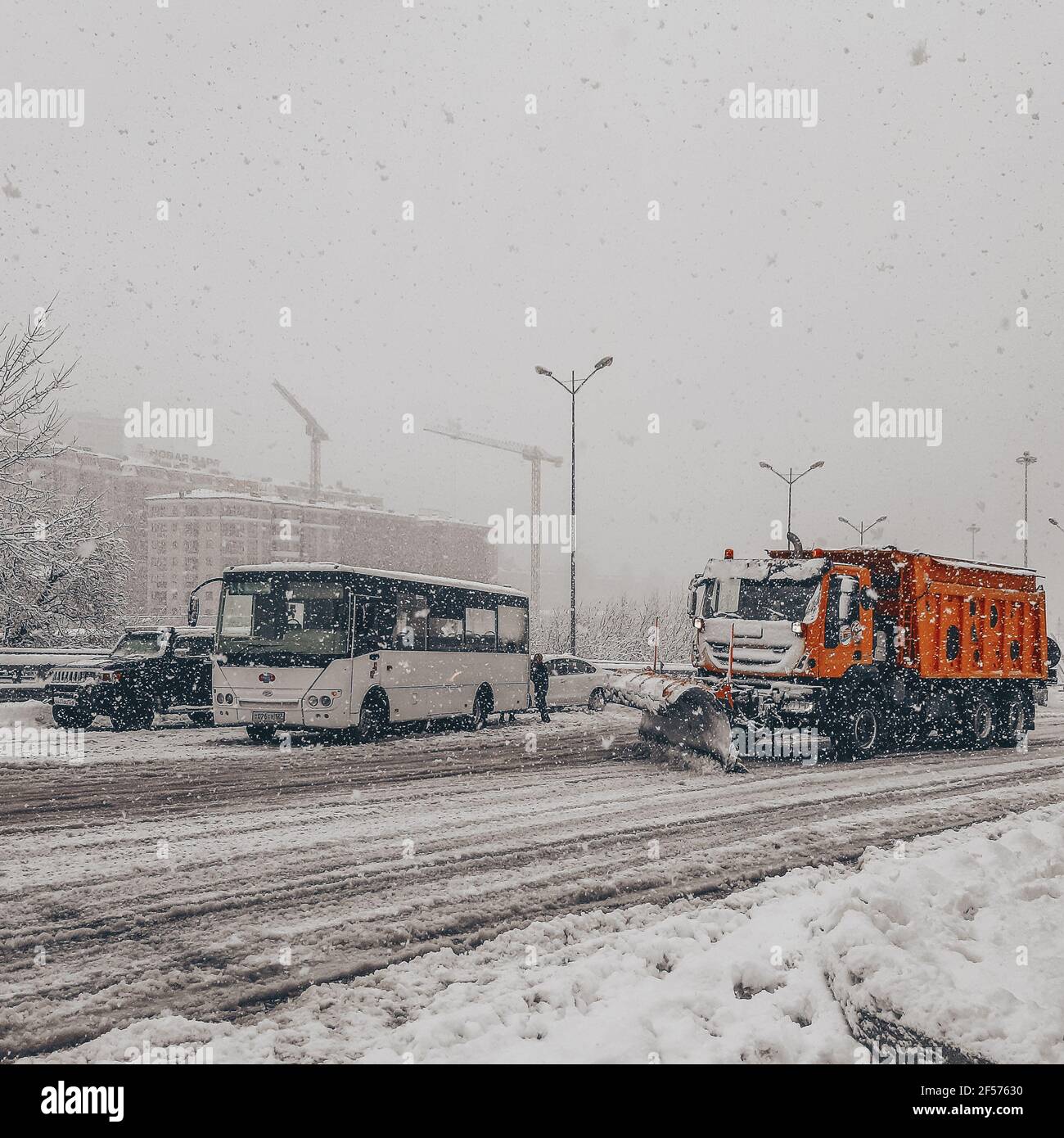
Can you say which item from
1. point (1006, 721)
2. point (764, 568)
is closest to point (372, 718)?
point (764, 568)

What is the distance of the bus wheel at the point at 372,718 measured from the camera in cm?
1688

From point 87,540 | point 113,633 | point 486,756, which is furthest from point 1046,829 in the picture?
point 113,633

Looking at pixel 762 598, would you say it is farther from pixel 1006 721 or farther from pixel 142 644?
pixel 142 644

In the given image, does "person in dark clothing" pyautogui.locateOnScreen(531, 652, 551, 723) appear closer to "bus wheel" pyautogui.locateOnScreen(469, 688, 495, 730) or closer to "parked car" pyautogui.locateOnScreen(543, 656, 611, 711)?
"parked car" pyautogui.locateOnScreen(543, 656, 611, 711)

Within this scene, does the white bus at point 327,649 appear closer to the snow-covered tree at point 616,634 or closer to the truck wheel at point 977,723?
the truck wheel at point 977,723

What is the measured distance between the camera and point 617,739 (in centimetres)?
1922

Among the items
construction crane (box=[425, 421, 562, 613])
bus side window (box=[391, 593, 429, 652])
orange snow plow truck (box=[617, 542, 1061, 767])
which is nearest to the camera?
orange snow plow truck (box=[617, 542, 1061, 767])

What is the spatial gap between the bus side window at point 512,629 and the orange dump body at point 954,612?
5.83 m

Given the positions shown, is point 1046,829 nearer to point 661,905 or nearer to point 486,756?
point 661,905

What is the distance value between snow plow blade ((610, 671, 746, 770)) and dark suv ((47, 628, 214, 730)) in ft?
26.2

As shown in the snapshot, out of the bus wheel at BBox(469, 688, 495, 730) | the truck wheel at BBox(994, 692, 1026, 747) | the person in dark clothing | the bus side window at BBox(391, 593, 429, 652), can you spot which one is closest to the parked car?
the person in dark clothing

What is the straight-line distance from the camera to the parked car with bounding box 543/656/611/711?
25375mm

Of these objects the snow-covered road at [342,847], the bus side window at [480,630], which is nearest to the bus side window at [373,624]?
the snow-covered road at [342,847]

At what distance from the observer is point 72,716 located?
18516mm
